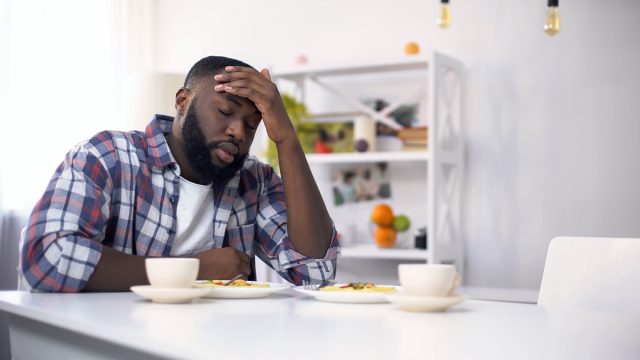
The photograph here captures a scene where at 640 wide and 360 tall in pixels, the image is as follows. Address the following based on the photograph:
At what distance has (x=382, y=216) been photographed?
11.2 feet

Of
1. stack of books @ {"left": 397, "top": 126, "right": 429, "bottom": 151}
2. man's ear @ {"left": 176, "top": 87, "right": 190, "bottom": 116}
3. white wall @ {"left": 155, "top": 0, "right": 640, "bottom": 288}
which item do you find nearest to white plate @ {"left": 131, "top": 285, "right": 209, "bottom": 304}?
man's ear @ {"left": 176, "top": 87, "right": 190, "bottom": 116}

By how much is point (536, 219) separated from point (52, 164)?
7.22 ft

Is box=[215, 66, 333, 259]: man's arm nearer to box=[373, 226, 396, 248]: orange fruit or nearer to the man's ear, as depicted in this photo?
the man's ear

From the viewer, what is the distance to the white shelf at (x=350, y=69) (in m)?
3.36

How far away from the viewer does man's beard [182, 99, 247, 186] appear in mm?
1607

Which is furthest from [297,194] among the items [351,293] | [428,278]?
[428,278]

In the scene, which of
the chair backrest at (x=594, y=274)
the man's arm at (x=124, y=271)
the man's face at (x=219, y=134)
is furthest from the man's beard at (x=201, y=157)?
the chair backrest at (x=594, y=274)

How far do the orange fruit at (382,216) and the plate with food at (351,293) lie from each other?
7.31 feet

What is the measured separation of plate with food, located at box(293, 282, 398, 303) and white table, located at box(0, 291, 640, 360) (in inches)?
0.6

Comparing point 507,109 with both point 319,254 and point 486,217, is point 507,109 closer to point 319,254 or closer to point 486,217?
point 486,217

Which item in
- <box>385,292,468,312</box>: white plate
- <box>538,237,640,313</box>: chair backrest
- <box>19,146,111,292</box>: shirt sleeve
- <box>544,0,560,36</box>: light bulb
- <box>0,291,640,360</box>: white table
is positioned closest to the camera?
<box>0,291,640,360</box>: white table

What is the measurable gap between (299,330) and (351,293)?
0.97ft

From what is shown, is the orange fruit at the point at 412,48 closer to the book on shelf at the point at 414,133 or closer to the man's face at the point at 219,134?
the book on shelf at the point at 414,133

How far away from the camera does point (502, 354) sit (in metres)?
0.68
